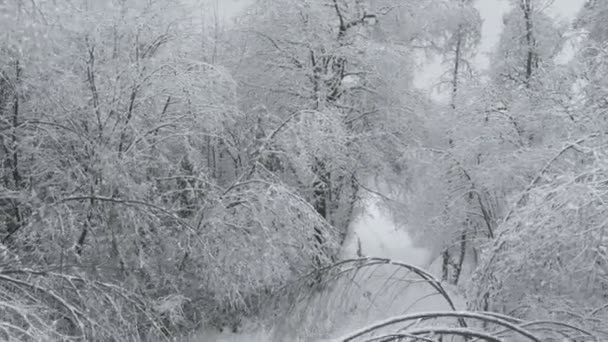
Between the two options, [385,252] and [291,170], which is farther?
[385,252]

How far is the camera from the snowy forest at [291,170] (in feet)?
13.3

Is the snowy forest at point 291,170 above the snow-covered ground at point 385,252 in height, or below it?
above

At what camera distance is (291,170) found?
10.4 m

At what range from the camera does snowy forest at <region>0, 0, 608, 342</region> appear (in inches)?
160

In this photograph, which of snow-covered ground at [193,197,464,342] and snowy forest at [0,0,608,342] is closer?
snowy forest at [0,0,608,342]

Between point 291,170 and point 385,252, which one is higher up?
point 291,170

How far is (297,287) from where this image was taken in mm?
3561

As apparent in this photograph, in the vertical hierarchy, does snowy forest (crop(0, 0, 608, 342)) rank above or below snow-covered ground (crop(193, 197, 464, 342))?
above

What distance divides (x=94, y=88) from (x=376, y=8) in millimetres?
7536

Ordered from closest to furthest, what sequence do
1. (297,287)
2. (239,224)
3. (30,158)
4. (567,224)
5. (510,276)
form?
(297,287), (567,224), (510,276), (30,158), (239,224)

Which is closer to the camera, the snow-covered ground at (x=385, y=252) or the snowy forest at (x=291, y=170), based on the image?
the snowy forest at (x=291, y=170)

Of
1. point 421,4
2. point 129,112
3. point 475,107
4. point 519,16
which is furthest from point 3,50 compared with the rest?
point 519,16

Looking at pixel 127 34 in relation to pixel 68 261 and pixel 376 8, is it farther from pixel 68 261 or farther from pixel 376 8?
pixel 376 8

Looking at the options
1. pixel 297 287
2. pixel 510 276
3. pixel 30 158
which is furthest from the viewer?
pixel 30 158
